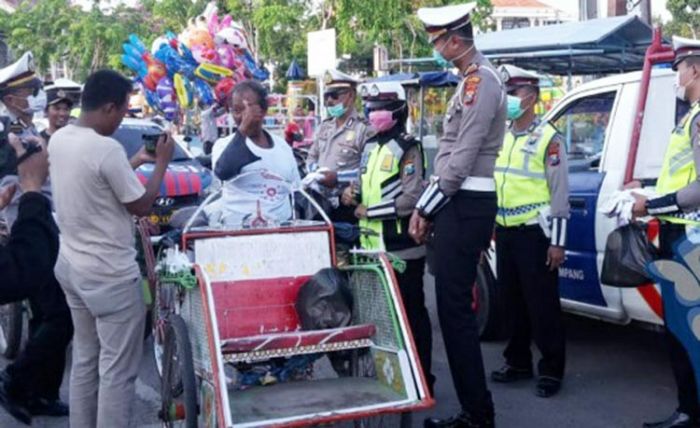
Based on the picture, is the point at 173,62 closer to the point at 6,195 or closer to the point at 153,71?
the point at 153,71

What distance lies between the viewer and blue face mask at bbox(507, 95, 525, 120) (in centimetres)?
558

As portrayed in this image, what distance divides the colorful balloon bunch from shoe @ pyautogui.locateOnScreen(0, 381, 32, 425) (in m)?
8.46

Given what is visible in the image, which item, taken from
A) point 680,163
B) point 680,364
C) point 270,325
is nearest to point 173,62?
point 270,325

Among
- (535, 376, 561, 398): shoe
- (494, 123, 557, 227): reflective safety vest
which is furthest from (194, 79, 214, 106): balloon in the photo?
(535, 376, 561, 398): shoe

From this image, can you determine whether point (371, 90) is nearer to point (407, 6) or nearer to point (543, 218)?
point (543, 218)

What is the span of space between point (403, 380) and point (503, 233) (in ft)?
6.04

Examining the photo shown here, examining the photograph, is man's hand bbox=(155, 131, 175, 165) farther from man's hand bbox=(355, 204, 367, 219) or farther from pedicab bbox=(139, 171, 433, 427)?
man's hand bbox=(355, 204, 367, 219)

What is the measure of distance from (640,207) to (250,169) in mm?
2008

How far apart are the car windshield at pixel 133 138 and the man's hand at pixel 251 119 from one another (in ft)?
14.6

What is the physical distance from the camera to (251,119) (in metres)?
4.95

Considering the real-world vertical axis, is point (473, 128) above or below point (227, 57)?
below

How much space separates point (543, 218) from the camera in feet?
18.0

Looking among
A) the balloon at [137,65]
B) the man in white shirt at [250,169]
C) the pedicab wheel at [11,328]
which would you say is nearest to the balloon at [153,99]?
the balloon at [137,65]

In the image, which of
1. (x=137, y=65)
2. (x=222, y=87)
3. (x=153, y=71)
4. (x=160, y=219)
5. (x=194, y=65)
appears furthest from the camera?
(x=137, y=65)
